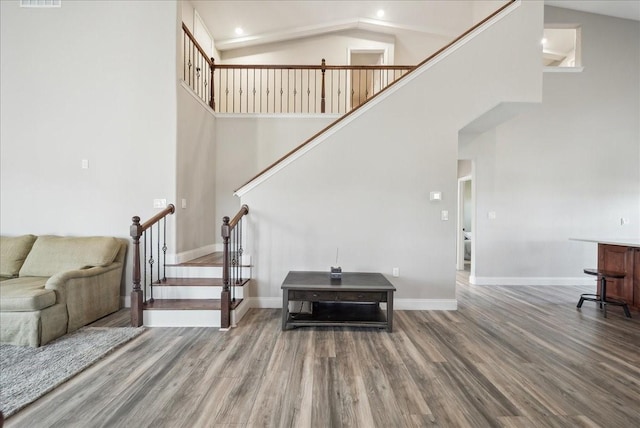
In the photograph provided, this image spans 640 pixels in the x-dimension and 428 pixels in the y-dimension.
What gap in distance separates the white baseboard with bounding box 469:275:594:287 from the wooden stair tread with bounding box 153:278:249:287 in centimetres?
435

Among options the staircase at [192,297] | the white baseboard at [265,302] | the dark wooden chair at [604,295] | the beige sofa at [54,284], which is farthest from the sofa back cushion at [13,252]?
the dark wooden chair at [604,295]

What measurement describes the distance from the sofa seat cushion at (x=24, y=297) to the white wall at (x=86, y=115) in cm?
108

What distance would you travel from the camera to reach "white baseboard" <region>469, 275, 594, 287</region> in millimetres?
5281

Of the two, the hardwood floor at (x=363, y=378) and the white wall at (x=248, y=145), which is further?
the white wall at (x=248, y=145)

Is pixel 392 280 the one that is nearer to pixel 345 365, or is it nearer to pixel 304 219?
pixel 304 219

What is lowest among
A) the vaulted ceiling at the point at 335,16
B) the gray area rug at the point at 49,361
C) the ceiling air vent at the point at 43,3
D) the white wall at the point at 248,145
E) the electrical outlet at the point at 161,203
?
the gray area rug at the point at 49,361

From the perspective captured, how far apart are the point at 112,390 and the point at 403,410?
2005 mm

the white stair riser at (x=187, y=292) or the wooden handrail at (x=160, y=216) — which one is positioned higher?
the wooden handrail at (x=160, y=216)

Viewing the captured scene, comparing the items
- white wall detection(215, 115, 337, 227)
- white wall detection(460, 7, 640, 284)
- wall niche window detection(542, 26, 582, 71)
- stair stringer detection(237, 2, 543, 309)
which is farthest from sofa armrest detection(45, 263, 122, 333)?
wall niche window detection(542, 26, 582, 71)

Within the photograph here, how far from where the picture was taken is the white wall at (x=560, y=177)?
530 cm

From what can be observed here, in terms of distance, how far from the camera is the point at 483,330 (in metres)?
3.19

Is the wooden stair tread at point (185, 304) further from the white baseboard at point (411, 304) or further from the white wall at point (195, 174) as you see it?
the white wall at point (195, 174)

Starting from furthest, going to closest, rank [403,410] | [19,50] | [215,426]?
[19,50] → [403,410] → [215,426]

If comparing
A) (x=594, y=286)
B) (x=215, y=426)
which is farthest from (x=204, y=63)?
(x=594, y=286)
